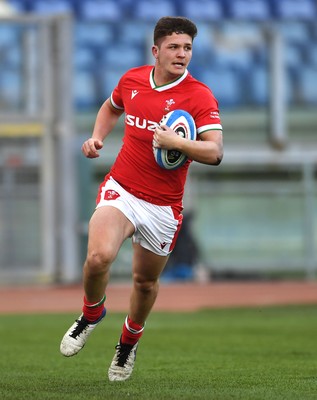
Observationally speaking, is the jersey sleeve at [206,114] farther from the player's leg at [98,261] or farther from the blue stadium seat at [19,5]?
the blue stadium seat at [19,5]

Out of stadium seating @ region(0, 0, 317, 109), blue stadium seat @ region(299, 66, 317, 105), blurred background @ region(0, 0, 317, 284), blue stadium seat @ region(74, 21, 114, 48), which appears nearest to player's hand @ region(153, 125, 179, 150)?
blurred background @ region(0, 0, 317, 284)

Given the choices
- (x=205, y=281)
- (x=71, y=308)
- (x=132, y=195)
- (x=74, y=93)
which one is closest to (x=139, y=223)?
(x=132, y=195)

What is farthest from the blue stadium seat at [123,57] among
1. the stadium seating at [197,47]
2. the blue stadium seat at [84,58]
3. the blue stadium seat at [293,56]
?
the blue stadium seat at [293,56]

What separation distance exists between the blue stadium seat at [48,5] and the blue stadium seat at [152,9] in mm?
1622

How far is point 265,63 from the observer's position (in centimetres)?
2330

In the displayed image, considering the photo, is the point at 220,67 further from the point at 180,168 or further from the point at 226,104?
the point at 180,168

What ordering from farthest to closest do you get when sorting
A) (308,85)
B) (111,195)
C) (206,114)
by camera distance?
1. (308,85)
2. (111,195)
3. (206,114)

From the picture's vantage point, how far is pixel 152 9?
82.1ft

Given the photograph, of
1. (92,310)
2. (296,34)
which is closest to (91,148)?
(92,310)

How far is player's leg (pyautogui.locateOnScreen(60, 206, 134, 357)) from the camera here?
7.04m

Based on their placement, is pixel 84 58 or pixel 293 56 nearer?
pixel 84 58

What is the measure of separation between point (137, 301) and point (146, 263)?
0.34m

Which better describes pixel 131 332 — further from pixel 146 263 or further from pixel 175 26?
pixel 175 26

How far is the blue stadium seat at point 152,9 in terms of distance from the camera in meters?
24.9
